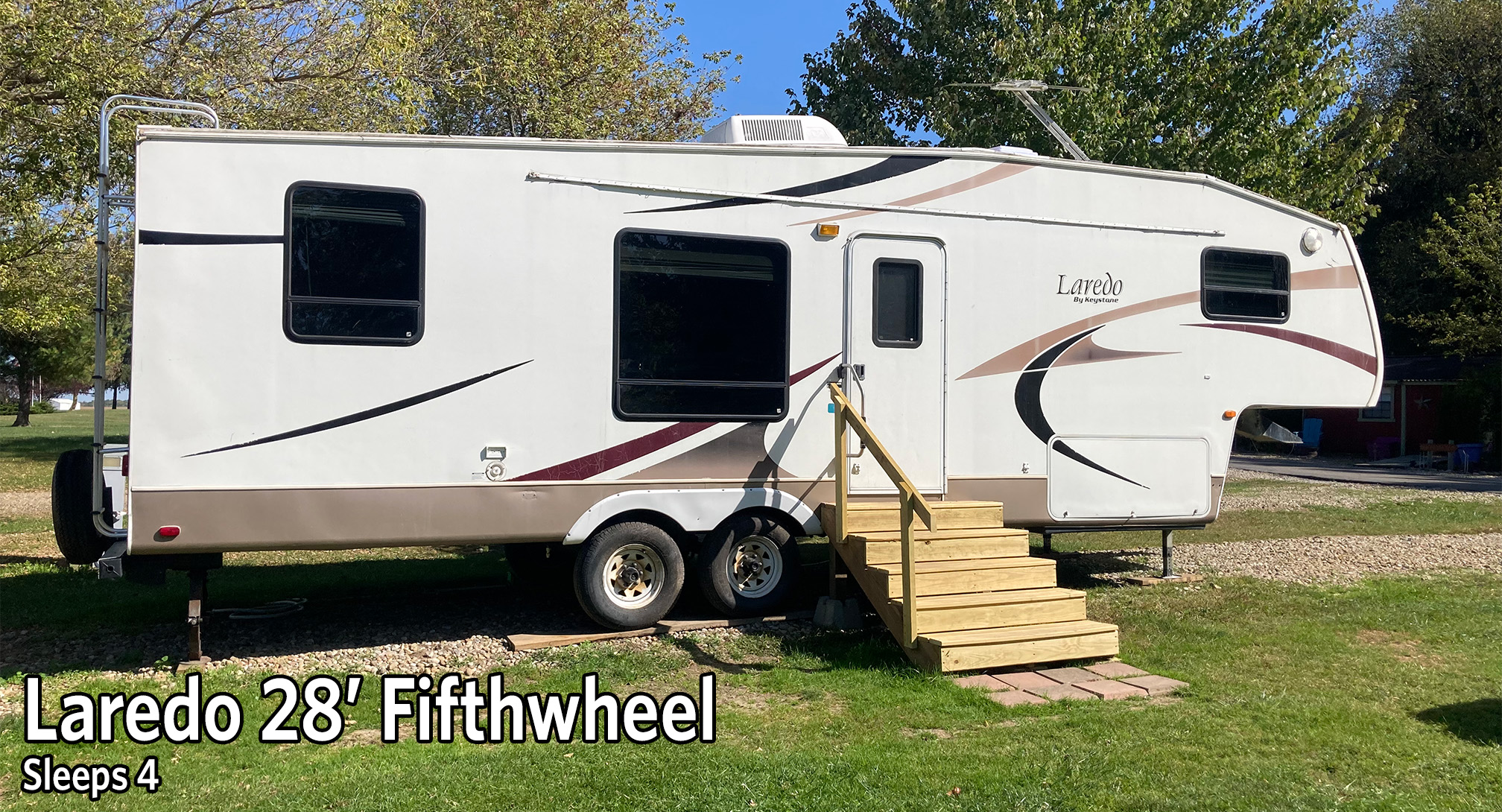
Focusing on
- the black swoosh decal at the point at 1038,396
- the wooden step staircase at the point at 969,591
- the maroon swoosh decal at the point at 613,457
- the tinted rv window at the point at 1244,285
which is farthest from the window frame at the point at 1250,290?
the maroon swoosh decal at the point at 613,457

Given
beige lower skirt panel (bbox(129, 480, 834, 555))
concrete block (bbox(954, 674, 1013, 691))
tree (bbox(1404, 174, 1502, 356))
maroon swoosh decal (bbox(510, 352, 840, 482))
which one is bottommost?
concrete block (bbox(954, 674, 1013, 691))

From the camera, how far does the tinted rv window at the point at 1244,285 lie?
29.1 feet

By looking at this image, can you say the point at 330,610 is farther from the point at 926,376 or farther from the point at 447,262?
the point at 926,376

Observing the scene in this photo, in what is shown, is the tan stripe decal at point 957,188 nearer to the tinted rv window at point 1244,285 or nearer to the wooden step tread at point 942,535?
the tinted rv window at point 1244,285

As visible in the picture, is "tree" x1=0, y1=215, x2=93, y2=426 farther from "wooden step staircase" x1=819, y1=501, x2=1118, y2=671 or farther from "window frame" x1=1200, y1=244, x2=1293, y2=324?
"window frame" x1=1200, y1=244, x2=1293, y2=324

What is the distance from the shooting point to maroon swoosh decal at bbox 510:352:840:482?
7.21 m


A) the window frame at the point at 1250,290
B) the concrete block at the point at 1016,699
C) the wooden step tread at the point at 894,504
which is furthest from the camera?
the window frame at the point at 1250,290

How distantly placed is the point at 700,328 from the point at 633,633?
2.06 m

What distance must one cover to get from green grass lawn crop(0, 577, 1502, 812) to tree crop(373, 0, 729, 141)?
13.3 metres

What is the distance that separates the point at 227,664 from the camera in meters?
6.81

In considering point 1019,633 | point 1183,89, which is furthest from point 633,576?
point 1183,89

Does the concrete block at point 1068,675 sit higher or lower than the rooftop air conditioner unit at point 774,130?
lower

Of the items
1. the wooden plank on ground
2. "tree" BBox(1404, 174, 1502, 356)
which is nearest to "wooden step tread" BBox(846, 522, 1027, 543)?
the wooden plank on ground

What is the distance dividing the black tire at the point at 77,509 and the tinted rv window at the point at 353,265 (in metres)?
1.66
